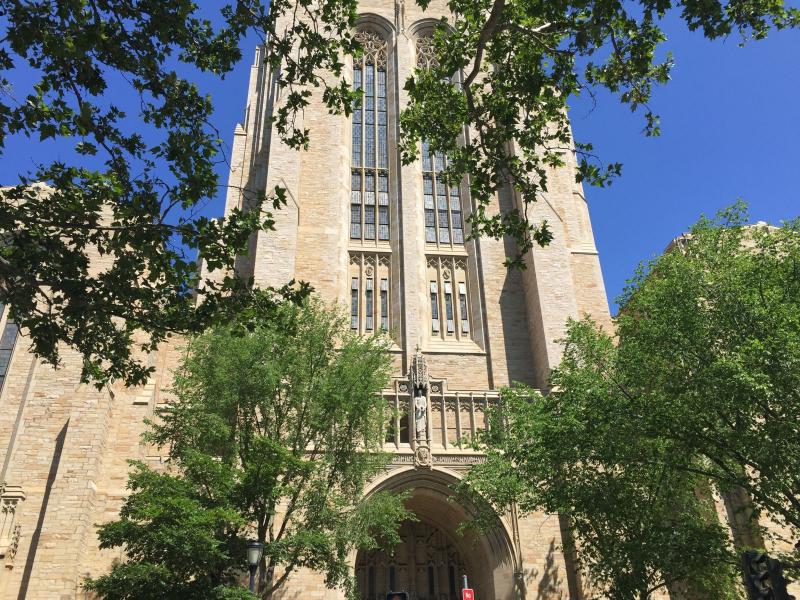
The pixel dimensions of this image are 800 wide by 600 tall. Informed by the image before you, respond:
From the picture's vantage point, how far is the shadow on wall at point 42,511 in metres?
15.4

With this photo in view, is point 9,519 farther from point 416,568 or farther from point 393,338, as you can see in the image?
point 416,568

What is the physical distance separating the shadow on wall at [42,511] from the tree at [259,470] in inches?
155

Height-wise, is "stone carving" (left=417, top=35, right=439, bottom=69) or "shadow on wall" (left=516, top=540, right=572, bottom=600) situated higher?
"stone carving" (left=417, top=35, right=439, bottom=69)

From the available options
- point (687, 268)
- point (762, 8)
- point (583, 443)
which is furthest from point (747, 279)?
point (762, 8)

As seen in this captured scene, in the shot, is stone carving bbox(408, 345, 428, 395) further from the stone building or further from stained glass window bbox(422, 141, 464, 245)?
stained glass window bbox(422, 141, 464, 245)

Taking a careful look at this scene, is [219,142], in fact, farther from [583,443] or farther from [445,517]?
[445,517]

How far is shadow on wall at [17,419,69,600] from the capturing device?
1541 centimetres

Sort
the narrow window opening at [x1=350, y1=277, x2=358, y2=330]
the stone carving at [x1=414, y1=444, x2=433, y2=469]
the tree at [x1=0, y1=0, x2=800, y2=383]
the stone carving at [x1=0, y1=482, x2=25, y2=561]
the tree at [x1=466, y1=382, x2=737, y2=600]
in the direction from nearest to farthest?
the tree at [x1=0, y1=0, x2=800, y2=383]
the tree at [x1=466, y1=382, x2=737, y2=600]
the stone carving at [x1=0, y1=482, x2=25, y2=561]
the stone carving at [x1=414, y1=444, x2=433, y2=469]
the narrow window opening at [x1=350, y1=277, x2=358, y2=330]

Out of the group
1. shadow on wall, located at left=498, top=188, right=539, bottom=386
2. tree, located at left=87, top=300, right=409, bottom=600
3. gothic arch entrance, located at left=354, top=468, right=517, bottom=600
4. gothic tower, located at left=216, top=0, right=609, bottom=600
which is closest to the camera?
tree, located at left=87, top=300, right=409, bottom=600

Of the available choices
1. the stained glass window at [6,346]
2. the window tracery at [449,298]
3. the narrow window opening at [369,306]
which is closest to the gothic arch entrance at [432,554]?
the window tracery at [449,298]

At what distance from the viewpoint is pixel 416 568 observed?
1984 cm

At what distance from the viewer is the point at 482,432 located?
52.1ft

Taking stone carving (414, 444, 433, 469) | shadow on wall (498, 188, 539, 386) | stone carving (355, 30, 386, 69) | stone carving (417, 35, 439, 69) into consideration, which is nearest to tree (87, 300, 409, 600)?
stone carving (414, 444, 433, 469)

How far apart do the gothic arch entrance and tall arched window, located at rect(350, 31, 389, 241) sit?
10697mm
